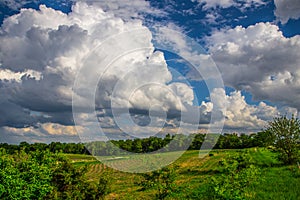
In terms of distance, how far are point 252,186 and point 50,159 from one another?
15.6m

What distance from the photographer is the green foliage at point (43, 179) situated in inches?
655

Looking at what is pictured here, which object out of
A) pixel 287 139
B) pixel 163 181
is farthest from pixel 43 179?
pixel 287 139

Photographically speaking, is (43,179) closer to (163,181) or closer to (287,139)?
(163,181)

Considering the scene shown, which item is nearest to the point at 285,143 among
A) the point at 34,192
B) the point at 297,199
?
the point at 297,199

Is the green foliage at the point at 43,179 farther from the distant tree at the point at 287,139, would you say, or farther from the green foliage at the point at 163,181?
the distant tree at the point at 287,139

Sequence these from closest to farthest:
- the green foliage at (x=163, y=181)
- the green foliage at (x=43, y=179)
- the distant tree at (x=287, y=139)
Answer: the green foliage at (x=43, y=179) → the green foliage at (x=163, y=181) → the distant tree at (x=287, y=139)

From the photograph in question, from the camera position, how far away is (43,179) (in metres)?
17.9

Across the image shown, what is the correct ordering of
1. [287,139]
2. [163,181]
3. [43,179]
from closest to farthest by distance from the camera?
[43,179], [163,181], [287,139]

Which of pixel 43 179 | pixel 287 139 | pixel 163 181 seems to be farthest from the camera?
pixel 287 139

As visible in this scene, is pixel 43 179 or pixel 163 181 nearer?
pixel 43 179

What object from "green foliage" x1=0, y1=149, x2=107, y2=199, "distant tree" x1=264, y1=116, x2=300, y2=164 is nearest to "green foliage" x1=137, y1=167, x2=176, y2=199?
"green foliage" x1=0, y1=149, x2=107, y2=199

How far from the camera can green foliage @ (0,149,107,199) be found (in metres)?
16.6

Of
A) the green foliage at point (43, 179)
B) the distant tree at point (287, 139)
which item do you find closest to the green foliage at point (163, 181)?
the green foliage at point (43, 179)

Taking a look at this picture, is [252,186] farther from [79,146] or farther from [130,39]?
[79,146]
